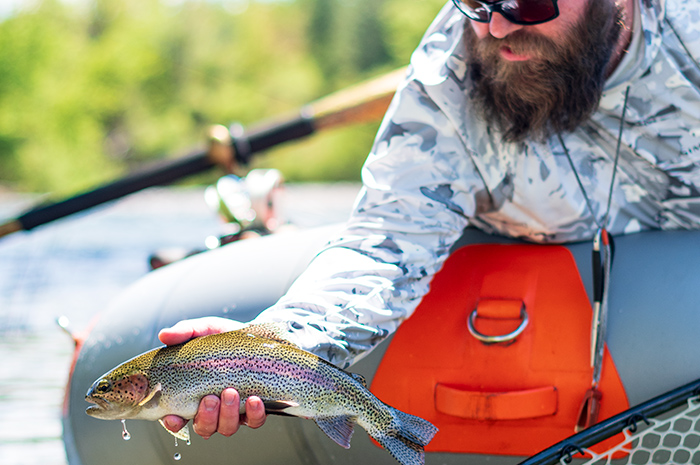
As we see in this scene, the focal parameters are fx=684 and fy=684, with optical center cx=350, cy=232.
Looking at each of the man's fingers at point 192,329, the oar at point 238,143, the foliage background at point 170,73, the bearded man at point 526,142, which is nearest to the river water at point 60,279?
the oar at point 238,143

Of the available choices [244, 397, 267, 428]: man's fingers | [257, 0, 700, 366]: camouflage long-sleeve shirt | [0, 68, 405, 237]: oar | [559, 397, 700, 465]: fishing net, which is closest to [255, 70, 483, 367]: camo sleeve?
[257, 0, 700, 366]: camouflage long-sleeve shirt

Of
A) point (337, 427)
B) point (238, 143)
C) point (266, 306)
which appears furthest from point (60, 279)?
point (337, 427)

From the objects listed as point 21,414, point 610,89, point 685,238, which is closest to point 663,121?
point 610,89

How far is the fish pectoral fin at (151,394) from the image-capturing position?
86cm

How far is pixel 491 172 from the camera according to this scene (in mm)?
1218

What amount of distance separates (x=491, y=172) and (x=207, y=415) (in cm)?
64

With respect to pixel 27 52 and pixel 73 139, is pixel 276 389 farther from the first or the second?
pixel 27 52

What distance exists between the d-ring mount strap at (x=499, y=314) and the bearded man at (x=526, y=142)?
10cm

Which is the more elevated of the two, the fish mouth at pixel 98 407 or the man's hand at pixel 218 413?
the fish mouth at pixel 98 407

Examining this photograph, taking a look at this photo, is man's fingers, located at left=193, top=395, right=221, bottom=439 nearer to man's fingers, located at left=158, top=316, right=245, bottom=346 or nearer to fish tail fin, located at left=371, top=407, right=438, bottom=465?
man's fingers, located at left=158, top=316, right=245, bottom=346

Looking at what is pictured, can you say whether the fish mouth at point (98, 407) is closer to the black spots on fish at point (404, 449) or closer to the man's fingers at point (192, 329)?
the man's fingers at point (192, 329)

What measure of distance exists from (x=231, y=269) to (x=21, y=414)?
1.26 meters

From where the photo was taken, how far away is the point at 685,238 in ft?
3.97

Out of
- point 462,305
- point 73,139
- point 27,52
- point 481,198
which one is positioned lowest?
point 73,139
